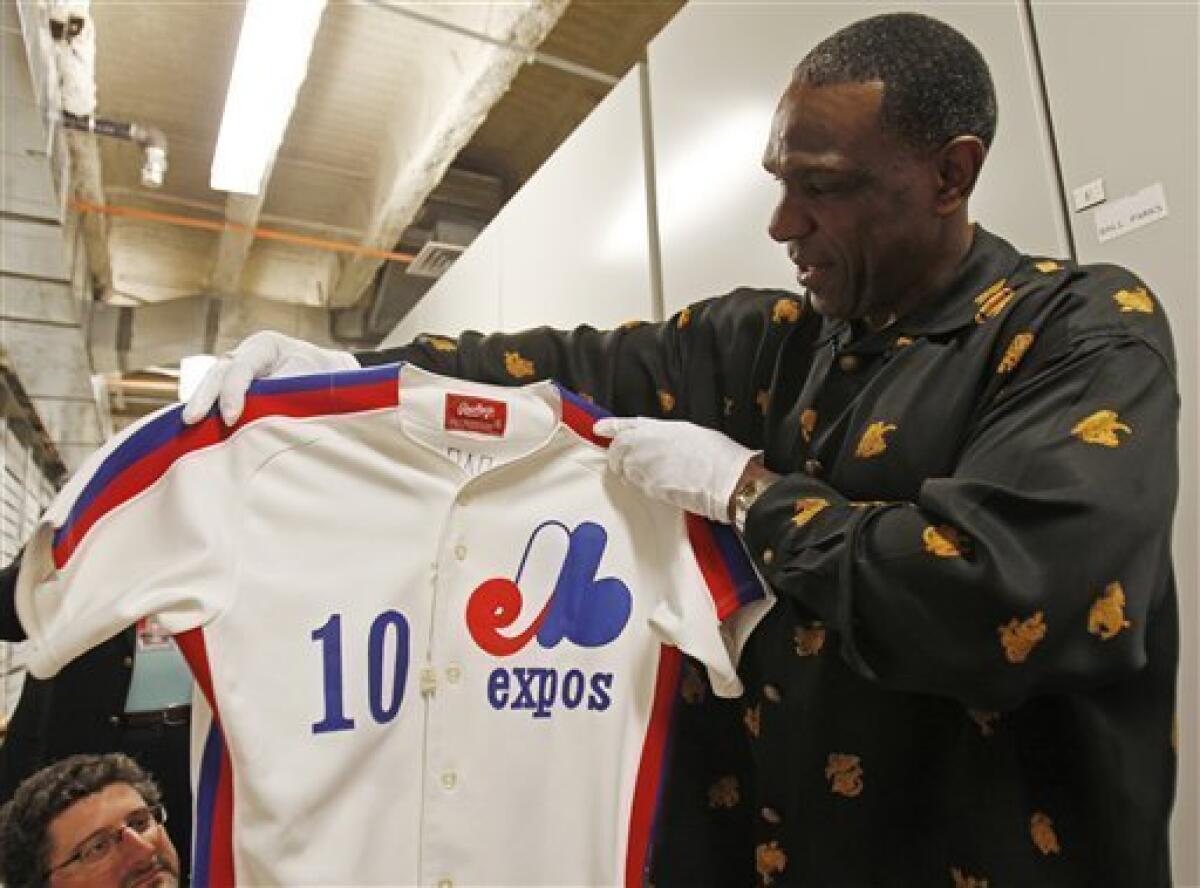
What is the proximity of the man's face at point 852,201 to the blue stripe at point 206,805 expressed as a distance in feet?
2.55

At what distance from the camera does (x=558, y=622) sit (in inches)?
38.4

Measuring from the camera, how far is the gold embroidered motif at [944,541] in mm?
689

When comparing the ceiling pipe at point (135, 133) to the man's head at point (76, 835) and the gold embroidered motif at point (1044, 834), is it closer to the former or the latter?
the man's head at point (76, 835)

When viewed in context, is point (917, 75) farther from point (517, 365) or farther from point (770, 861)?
point (770, 861)

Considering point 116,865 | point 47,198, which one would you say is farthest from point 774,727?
point 47,198

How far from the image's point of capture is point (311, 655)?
88 centimetres

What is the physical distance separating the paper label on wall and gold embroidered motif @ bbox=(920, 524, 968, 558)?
521 millimetres

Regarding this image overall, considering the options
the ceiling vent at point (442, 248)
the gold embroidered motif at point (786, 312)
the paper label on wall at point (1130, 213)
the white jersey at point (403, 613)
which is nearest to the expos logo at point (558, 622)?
the white jersey at point (403, 613)

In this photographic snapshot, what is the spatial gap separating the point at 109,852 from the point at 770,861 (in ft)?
3.22

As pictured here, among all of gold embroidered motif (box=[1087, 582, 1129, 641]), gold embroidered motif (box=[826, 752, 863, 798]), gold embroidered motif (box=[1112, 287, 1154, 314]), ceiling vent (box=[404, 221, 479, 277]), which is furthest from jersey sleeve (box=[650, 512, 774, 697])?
ceiling vent (box=[404, 221, 479, 277])

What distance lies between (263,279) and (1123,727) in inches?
192

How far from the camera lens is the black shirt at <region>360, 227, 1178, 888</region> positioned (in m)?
0.67

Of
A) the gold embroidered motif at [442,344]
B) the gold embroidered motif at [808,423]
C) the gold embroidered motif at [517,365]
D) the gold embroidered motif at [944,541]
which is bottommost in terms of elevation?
the gold embroidered motif at [944,541]

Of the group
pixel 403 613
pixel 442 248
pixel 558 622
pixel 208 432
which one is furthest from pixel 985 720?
pixel 442 248
